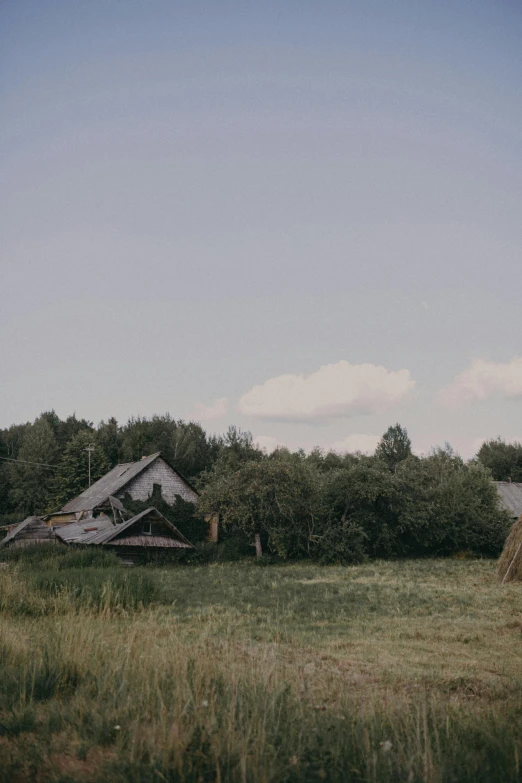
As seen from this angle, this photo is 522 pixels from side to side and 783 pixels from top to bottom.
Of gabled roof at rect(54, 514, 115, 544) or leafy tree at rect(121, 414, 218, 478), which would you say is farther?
leafy tree at rect(121, 414, 218, 478)

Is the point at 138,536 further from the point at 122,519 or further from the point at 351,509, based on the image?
the point at 351,509

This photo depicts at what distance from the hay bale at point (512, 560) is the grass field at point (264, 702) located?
8.88 metres

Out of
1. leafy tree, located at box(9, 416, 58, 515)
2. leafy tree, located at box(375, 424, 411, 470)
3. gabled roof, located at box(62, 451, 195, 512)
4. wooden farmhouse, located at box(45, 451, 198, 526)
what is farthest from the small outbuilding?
leafy tree, located at box(375, 424, 411, 470)

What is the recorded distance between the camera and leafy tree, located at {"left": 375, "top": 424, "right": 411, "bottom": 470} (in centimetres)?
9306

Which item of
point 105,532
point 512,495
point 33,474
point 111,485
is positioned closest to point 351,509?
point 105,532

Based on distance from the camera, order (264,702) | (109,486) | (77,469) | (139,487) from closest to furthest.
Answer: (264,702) → (139,487) → (109,486) → (77,469)

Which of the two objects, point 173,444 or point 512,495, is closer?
point 512,495

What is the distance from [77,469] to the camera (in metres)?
65.8

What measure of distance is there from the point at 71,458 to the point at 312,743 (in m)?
65.6

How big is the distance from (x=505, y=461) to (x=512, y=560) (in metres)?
61.2

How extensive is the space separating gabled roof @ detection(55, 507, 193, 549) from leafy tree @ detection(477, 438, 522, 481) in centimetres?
5482

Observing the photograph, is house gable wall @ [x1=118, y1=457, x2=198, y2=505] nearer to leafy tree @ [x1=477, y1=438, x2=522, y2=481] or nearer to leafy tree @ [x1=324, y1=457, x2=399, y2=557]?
leafy tree @ [x1=324, y1=457, x2=399, y2=557]

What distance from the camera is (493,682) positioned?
739 cm

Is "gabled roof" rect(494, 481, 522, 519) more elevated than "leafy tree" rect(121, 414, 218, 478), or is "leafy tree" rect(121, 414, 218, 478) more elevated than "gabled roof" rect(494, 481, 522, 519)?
"leafy tree" rect(121, 414, 218, 478)
